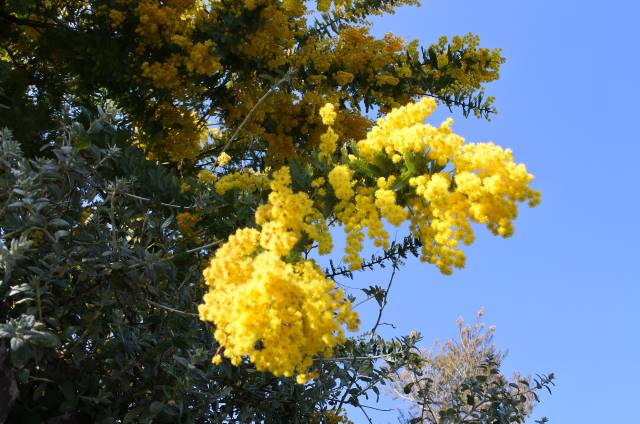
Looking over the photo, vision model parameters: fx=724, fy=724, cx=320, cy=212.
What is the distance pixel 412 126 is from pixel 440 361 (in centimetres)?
1203

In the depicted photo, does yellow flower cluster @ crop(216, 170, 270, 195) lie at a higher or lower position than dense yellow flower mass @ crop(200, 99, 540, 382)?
higher

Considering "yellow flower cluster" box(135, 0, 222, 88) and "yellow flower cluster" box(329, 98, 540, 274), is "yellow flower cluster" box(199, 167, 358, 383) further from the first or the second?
"yellow flower cluster" box(135, 0, 222, 88)

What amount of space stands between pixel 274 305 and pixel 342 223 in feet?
2.84

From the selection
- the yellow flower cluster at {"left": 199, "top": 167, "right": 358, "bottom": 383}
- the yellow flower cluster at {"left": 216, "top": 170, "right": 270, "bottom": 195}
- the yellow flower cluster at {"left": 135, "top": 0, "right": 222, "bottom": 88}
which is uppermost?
the yellow flower cluster at {"left": 135, "top": 0, "right": 222, "bottom": 88}

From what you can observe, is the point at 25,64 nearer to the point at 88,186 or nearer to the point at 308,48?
the point at 308,48

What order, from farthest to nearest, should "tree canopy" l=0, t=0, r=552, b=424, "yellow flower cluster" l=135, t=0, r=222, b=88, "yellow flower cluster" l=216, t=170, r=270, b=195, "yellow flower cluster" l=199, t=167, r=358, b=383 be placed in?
1. "yellow flower cluster" l=135, t=0, r=222, b=88
2. "yellow flower cluster" l=216, t=170, r=270, b=195
3. "tree canopy" l=0, t=0, r=552, b=424
4. "yellow flower cluster" l=199, t=167, r=358, b=383

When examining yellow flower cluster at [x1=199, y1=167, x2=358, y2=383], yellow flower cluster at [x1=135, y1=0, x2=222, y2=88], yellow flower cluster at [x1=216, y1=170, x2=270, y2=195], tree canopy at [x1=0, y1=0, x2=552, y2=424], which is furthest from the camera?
yellow flower cluster at [x1=135, y1=0, x2=222, y2=88]

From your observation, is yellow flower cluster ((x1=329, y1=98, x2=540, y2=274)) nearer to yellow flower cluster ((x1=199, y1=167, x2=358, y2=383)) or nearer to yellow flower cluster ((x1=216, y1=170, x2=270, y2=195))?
yellow flower cluster ((x1=199, y1=167, x2=358, y2=383))

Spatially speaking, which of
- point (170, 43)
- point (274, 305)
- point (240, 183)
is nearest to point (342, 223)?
point (274, 305)

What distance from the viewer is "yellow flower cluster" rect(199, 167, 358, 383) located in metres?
2.94

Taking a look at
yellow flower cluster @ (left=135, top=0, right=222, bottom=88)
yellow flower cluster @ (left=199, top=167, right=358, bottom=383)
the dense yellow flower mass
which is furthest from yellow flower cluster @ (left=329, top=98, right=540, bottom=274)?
→ yellow flower cluster @ (left=135, top=0, right=222, bottom=88)

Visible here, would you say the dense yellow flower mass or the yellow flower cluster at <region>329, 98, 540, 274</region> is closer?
the dense yellow flower mass

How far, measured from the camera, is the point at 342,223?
12.2ft

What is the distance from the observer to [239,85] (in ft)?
27.7
